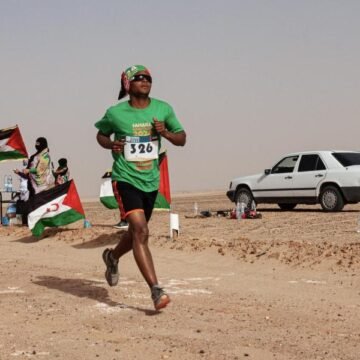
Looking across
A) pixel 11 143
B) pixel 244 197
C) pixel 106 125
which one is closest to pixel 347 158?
pixel 244 197

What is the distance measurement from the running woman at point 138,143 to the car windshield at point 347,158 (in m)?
13.4

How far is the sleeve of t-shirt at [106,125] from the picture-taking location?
7149mm

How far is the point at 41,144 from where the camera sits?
53.7 ft

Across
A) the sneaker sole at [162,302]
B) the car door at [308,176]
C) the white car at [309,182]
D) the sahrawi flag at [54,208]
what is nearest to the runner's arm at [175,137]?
the sneaker sole at [162,302]

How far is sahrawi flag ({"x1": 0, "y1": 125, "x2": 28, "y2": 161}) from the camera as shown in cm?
1775

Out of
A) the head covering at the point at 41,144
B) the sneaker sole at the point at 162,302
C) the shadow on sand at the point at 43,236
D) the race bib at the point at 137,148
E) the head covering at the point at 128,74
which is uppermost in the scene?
the head covering at the point at 128,74

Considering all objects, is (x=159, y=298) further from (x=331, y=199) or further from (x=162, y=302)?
(x=331, y=199)

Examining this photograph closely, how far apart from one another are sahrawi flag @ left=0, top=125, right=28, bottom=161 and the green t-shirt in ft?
36.3

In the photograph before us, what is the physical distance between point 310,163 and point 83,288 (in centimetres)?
1317

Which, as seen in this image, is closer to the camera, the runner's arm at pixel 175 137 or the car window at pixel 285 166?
the runner's arm at pixel 175 137

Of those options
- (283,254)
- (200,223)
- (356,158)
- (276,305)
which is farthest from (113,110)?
(356,158)

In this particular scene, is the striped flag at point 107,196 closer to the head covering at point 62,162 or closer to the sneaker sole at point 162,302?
the head covering at point 62,162

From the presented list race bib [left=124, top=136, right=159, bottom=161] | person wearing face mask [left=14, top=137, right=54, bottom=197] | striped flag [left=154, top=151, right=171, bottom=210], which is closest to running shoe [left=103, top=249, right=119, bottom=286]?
→ race bib [left=124, top=136, right=159, bottom=161]

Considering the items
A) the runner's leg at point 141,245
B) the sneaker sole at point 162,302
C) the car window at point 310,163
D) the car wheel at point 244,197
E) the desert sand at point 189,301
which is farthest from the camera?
the car wheel at point 244,197
